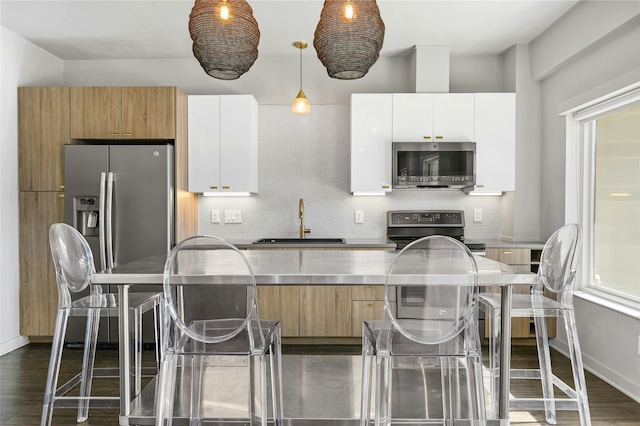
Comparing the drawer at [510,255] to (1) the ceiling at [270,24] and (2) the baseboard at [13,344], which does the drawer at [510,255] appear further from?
(2) the baseboard at [13,344]

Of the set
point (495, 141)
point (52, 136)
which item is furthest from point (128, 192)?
point (495, 141)

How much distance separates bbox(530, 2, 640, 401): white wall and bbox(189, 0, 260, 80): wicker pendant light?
237cm

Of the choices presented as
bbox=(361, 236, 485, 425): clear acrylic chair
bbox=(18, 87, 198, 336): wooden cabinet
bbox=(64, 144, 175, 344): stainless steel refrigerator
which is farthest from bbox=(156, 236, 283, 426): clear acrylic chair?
bbox=(18, 87, 198, 336): wooden cabinet

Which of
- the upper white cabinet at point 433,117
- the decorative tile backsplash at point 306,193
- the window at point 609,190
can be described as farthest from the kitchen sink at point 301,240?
the window at point 609,190

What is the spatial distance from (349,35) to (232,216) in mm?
2798

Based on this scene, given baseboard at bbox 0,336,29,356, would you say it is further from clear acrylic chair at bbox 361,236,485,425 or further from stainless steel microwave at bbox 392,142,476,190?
stainless steel microwave at bbox 392,142,476,190

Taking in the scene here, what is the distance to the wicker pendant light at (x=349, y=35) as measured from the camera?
6.81 feet

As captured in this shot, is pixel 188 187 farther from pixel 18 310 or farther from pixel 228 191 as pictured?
pixel 18 310

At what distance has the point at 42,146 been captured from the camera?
→ 3.93 meters

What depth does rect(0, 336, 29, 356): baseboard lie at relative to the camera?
3.70 m

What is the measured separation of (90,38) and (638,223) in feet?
14.9

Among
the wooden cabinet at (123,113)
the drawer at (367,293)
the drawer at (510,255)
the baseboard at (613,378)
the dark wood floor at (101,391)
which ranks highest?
the wooden cabinet at (123,113)

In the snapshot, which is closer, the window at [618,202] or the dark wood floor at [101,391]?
the dark wood floor at [101,391]

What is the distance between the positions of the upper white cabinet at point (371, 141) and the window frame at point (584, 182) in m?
1.47
